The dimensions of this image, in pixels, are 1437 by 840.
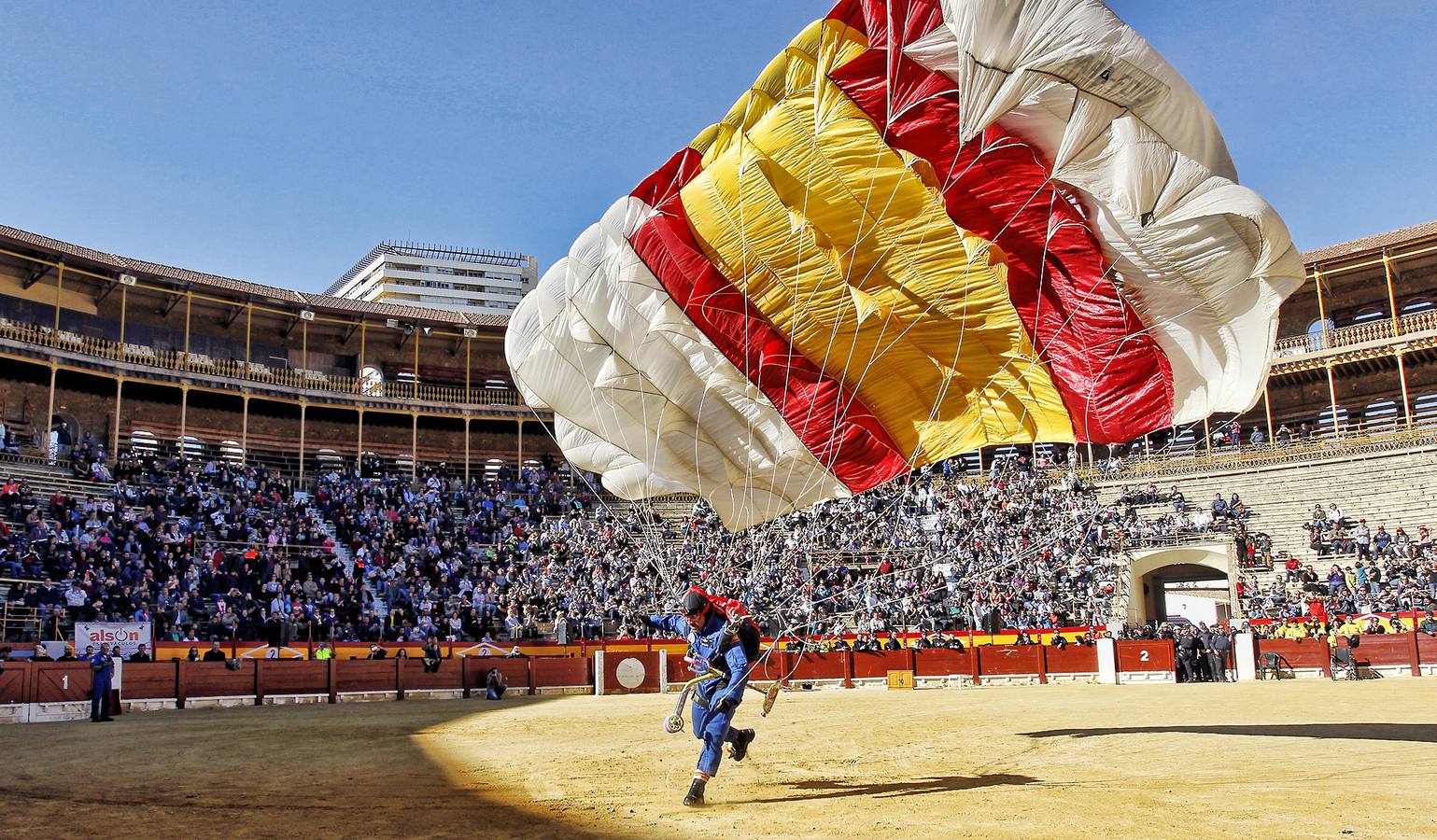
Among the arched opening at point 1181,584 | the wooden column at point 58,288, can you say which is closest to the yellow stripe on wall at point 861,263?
the arched opening at point 1181,584

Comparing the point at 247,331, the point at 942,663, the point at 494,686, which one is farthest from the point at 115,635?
the point at 942,663

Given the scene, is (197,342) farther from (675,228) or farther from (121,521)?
(675,228)

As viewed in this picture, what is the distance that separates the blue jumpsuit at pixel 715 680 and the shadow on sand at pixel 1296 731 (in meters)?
5.24

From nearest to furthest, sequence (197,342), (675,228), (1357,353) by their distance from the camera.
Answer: (675,228) < (1357,353) < (197,342)

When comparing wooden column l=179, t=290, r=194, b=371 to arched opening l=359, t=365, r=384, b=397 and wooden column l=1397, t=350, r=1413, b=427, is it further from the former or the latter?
wooden column l=1397, t=350, r=1413, b=427

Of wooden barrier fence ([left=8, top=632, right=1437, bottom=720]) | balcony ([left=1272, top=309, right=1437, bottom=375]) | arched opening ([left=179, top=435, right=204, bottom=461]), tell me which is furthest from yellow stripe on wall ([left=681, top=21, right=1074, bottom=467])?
arched opening ([left=179, top=435, right=204, bottom=461])

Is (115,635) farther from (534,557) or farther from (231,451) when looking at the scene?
(231,451)

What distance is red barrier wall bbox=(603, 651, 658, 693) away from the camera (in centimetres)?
2681

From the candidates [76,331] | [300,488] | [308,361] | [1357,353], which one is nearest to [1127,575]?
[1357,353]

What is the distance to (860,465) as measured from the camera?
44.2 ft

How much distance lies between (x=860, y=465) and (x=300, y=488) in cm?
2726

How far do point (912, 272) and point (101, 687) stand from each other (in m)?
15.8

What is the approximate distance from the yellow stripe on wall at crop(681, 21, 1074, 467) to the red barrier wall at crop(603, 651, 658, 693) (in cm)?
1547

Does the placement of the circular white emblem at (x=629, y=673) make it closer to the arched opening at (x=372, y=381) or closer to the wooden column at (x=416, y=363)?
the wooden column at (x=416, y=363)
